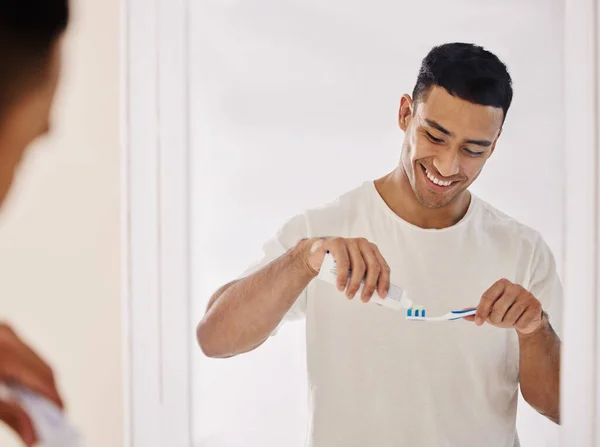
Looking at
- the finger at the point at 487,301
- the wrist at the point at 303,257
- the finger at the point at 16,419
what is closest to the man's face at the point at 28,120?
the finger at the point at 16,419

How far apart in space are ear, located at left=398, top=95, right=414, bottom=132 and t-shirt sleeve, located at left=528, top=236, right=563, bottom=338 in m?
0.25

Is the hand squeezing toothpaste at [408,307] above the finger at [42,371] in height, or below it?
above

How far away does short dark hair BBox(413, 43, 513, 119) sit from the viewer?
965 mm

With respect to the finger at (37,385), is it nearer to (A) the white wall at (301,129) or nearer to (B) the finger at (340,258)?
(A) the white wall at (301,129)

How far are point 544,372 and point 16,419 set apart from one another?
0.80 meters

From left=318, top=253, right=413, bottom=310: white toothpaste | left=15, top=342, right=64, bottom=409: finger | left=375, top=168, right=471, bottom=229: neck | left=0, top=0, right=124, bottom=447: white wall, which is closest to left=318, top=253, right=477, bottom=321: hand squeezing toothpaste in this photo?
left=318, top=253, right=413, bottom=310: white toothpaste

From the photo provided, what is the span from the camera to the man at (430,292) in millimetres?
973

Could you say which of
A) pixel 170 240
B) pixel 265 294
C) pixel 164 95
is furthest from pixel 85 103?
pixel 265 294

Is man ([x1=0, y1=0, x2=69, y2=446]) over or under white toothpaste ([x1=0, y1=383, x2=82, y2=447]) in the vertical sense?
over

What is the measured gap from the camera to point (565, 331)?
3.20 ft

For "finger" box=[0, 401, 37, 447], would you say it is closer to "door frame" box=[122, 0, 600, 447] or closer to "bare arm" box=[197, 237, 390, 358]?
"door frame" box=[122, 0, 600, 447]

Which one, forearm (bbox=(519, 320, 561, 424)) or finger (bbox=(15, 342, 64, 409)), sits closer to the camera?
forearm (bbox=(519, 320, 561, 424))

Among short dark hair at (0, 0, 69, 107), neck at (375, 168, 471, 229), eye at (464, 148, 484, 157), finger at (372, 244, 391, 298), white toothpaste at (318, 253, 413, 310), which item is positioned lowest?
white toothpaste at (318, 253, 413, 310)

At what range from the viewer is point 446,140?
3.20 ft
